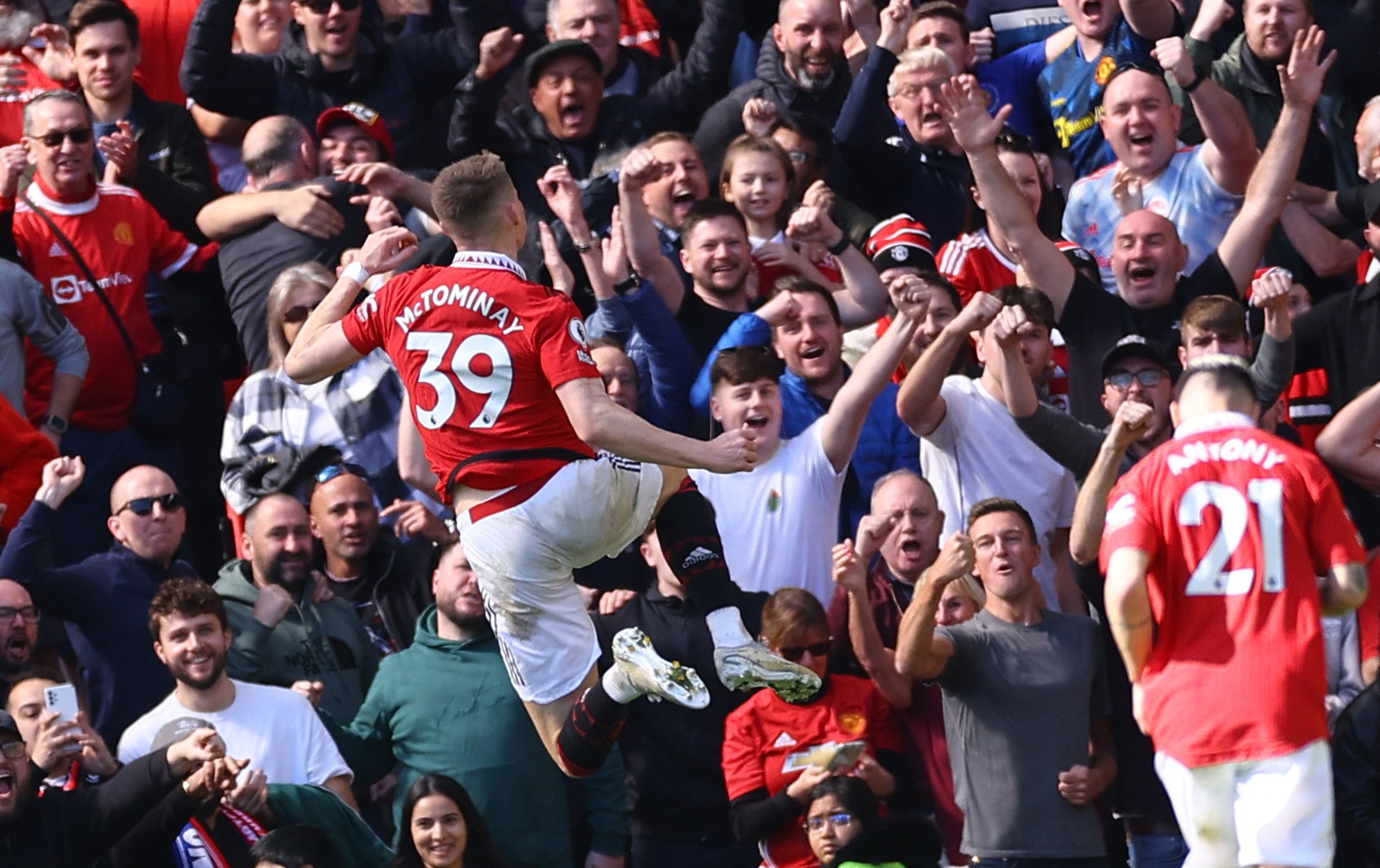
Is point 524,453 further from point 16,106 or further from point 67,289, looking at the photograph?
point 16,106

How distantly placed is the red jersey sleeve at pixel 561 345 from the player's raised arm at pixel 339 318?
0.72 metres

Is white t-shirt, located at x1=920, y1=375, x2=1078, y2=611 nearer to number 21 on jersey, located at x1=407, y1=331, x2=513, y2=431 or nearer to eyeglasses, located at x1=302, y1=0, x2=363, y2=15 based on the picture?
number 21 on jersey, located at x1=407, y1=331, x2=513, y2=431

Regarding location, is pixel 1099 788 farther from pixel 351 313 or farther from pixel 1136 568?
pixel 351 313

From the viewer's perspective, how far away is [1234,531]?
7.44 metres

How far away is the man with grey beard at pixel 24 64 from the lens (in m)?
12.1

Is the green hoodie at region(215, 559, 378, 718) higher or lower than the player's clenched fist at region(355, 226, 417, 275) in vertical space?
lower

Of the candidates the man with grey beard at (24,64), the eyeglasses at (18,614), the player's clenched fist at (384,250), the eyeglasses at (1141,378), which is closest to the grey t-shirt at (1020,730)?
the eyeglasses at (1141,378)

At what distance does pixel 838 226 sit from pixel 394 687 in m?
3.28

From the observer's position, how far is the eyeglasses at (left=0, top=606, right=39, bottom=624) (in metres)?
9.13

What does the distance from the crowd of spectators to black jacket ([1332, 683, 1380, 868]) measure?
0.02 metres

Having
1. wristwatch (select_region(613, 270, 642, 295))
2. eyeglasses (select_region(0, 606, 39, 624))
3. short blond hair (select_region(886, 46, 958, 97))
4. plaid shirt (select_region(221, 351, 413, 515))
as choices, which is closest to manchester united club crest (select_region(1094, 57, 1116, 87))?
short blond hair (select_region(886, 46, 958, 97))

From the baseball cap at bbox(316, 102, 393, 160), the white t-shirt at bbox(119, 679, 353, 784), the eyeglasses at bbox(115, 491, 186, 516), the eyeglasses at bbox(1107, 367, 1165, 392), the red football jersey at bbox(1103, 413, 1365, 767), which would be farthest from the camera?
the baseball cap at bbox(316, 102, 393, 160)

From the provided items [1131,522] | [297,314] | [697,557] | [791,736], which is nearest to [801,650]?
[791,736]

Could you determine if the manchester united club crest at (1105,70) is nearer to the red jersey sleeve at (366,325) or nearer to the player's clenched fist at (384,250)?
the player's clenched fist at (384,250)
